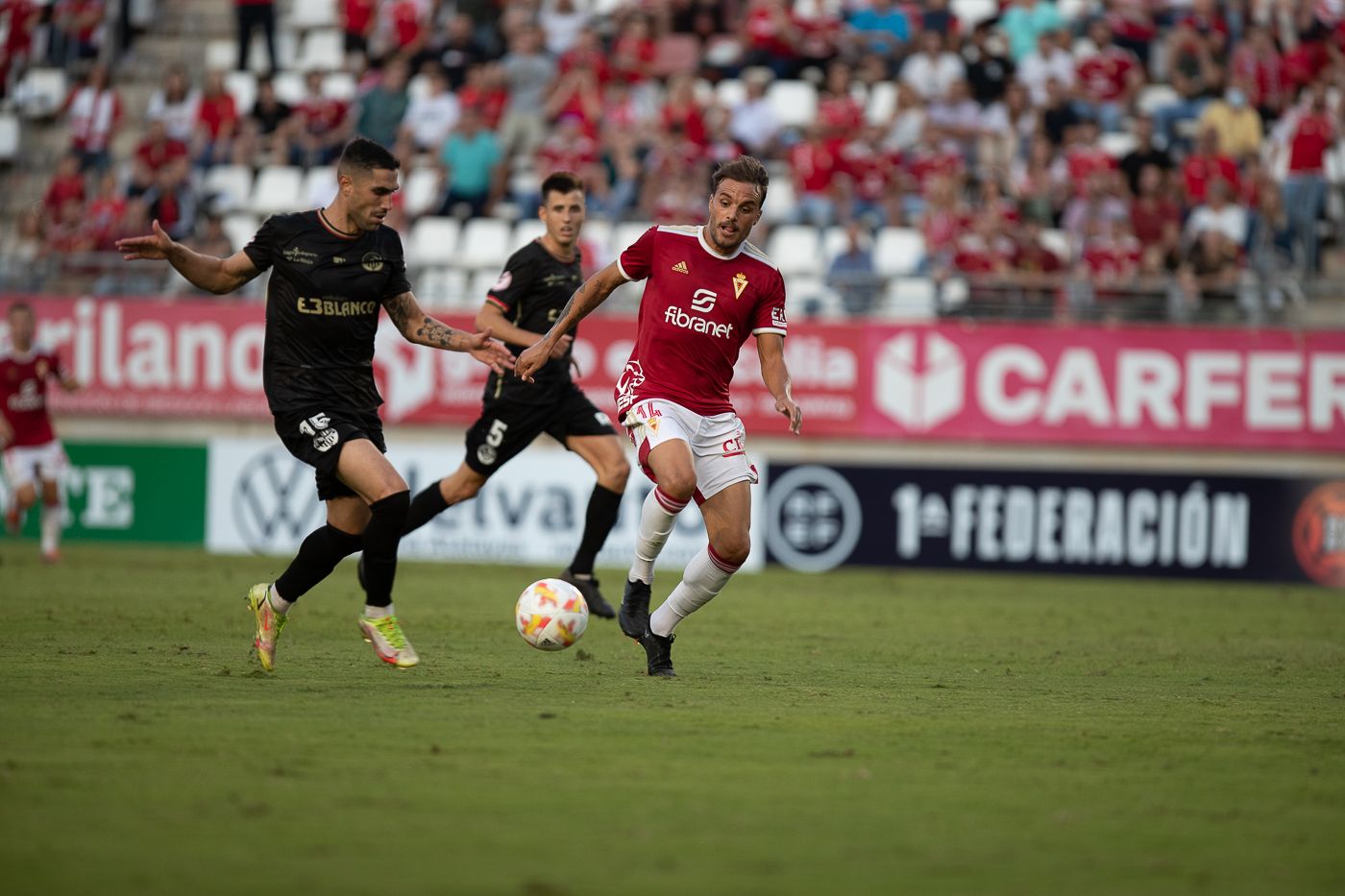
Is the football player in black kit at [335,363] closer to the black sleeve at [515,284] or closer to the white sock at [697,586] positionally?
the white sock at [697,586]

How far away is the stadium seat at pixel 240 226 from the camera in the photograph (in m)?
21.9

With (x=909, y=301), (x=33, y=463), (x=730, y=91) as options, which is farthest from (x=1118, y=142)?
(x=33, y=463)

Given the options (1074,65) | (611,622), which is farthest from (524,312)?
(1074,65)

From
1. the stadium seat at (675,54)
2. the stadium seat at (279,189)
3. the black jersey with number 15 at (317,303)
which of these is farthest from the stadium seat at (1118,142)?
the black jersey with number 15 at (317,303)

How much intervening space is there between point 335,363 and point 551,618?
1.77 metres

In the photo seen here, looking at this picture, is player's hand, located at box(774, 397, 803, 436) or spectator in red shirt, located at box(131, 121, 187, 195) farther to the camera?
spectator in red shirt, located at box(131, 121, 187, 195)

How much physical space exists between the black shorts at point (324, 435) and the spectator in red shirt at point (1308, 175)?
551 inches

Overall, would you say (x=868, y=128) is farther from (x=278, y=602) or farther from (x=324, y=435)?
(x=278, y=602)

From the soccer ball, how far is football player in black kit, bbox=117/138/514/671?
67 cm

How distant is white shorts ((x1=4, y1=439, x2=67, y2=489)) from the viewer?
17703mm

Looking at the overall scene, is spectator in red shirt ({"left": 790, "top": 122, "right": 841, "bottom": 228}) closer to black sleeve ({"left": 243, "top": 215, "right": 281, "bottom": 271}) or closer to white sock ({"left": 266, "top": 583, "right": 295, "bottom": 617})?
black sleeve ({"left": 243, "top": 215, "right": 281, "bottom": 271})

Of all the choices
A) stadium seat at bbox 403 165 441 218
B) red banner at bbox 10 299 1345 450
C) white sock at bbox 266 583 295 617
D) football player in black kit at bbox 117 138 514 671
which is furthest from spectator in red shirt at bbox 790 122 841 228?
white sock at bbox 266 583 295 617

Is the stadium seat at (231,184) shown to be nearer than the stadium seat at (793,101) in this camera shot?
No

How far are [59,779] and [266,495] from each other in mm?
13760
